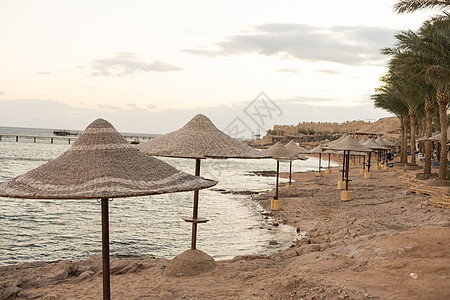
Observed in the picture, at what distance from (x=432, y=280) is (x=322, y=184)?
70.7 feet

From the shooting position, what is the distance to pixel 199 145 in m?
8.05

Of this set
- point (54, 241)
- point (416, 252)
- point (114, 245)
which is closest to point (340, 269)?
point (416, 252)

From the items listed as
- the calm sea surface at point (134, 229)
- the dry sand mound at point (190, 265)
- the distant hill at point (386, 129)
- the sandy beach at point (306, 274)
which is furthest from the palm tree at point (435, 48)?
the distant hill at point (386, 129)

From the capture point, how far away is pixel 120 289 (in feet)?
27.2

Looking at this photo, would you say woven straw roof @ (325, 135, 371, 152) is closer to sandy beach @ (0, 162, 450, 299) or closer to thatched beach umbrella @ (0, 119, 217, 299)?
sandy beach @ (0, 162, 450, 299)

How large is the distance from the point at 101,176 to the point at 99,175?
0.03 m

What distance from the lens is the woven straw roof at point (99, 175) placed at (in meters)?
4.36

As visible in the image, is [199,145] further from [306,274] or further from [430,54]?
[430,54]

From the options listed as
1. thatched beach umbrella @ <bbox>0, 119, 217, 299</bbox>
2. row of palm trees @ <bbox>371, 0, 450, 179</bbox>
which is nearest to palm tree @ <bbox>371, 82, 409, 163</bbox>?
row of palm trees @ <bbox>371, 0, 450, 179</bbox>

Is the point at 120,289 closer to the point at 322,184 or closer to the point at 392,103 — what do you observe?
the point at 322,184

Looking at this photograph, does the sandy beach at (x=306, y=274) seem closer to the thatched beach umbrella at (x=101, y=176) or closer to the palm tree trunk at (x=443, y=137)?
the thatched beach umbrella at (x=101, y=176)

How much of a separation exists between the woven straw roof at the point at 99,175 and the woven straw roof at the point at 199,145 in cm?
224

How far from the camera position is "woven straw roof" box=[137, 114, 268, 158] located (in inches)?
307

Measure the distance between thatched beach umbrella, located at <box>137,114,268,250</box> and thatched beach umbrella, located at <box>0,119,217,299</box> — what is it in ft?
7.43
